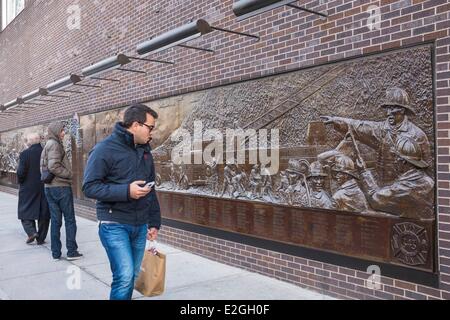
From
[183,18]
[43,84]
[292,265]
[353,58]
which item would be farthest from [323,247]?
[43,84]

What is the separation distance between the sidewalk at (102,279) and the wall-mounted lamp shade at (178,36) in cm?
298

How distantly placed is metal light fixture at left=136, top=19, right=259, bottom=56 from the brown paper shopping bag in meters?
3.12

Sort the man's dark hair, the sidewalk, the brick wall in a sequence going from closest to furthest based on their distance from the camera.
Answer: the man's dark hair, the brick wall, the sidewalk

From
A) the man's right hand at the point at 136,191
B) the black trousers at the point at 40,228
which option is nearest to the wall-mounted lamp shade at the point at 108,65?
the black trousers at the point at 40,228

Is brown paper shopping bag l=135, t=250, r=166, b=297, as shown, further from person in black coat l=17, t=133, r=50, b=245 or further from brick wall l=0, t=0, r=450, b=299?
person in black coat l=17, t=133, r=50, b=245

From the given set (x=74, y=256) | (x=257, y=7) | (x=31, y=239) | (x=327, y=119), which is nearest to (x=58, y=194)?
(x=74, y=256)

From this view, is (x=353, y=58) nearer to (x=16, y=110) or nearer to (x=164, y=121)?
(x=164, y=121)

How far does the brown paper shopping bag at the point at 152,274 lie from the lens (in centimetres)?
326

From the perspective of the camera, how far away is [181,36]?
232 inches

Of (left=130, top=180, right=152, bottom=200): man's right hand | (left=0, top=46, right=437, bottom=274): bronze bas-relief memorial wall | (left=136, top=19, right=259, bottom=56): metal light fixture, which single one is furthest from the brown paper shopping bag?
(left=136, top=19, right=259, bottom=56): metal light fixture

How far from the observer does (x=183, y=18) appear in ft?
22.4

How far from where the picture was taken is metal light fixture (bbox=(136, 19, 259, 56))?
5574mm

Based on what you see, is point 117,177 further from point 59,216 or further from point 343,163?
point 59,216

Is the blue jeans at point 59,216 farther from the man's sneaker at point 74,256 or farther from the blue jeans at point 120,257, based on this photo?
the blue jeans at point 120,257
